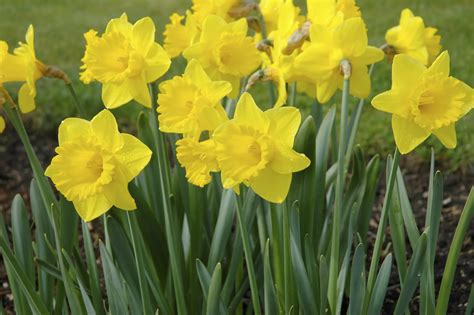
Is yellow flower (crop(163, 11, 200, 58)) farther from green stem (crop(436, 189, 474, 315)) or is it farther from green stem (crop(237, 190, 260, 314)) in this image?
green stem (crop(436, 189, 474, 315))

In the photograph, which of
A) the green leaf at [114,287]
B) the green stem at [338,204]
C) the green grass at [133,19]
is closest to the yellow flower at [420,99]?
the green stem at [338,204]

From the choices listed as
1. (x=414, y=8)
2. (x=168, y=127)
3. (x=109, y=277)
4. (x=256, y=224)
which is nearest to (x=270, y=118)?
(x=168, y=127)

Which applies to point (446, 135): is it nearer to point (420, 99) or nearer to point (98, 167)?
point (420, 99)

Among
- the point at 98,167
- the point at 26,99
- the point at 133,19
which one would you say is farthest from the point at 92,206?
the point at 133,19

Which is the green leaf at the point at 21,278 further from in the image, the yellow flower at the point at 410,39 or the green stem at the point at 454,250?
the yellow flower at the point at 410,39

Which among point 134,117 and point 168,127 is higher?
point 168,127

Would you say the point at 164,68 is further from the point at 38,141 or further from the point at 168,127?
the point at 38,141

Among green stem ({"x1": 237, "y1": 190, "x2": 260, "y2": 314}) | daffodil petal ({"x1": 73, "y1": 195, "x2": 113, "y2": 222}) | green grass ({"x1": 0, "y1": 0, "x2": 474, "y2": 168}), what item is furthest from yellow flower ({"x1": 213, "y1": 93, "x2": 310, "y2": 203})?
green grass ({"x1": 0, "y1": 0, "x2": 474, "y2": 168})
